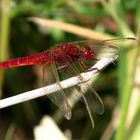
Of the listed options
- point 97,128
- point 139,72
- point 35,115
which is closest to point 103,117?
point 97,128

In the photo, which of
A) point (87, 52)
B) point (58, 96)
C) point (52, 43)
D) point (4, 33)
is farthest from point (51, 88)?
point (52, 43)

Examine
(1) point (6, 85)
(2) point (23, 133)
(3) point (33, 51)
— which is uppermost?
(3) point (33, 51)

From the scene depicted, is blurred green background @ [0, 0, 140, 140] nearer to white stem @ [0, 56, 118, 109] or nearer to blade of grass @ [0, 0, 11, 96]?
blade of grass @ [0, 0, 11, 96]

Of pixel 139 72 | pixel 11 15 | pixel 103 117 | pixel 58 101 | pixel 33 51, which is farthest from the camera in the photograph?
pixel 33 51

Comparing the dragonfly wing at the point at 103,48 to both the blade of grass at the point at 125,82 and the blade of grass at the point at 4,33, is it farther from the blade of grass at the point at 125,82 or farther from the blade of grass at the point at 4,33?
the blade of grass at the point at 4,33

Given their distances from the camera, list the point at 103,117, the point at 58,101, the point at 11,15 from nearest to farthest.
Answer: the point at 58,101
the point at 11,15
the point at 103,117

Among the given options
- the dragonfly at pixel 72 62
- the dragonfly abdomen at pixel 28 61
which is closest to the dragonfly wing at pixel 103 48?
the dragonfly at pixel 72 62

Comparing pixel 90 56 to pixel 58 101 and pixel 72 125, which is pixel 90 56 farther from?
pixel 72 125
